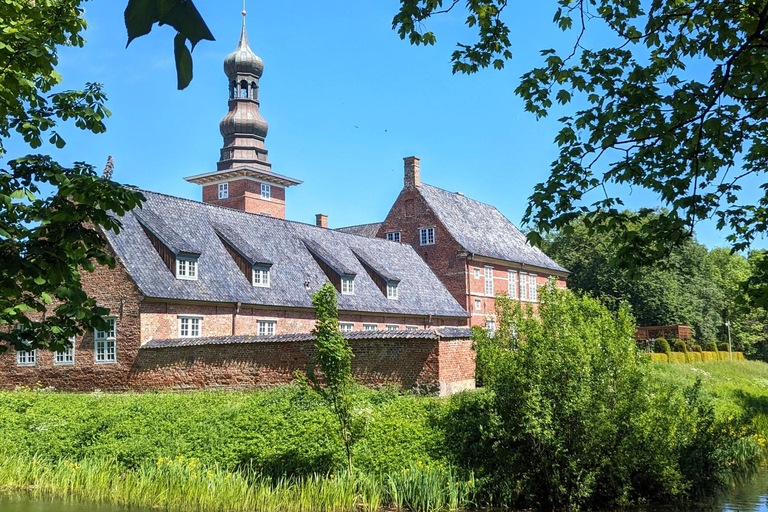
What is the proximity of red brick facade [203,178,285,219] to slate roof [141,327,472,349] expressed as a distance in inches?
1328

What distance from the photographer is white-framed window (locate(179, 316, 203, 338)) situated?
972 inches

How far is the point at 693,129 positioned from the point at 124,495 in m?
10.5

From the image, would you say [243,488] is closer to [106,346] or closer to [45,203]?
[45,203]

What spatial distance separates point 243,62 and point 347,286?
96.2 ft

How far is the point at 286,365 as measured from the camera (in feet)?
67.4

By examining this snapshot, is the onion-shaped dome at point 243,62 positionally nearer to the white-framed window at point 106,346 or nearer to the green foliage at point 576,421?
the white-framed window at point 106,346

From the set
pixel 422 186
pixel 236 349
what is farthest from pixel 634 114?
pixel 422 186

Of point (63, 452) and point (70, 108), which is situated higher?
point (70, 108)

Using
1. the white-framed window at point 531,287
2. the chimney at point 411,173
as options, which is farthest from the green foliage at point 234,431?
the white-framed window at point 531,287

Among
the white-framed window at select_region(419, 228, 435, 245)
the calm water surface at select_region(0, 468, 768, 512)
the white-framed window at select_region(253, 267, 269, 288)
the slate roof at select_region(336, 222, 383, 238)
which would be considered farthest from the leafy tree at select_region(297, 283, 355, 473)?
the slate roof at select_region(336, 222, 383, 238)

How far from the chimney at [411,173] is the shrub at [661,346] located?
16.0 metres

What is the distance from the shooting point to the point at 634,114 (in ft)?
25.3

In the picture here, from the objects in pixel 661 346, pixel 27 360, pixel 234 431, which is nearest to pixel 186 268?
pixel 27 360

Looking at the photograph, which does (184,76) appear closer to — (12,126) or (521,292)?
(12,126)
